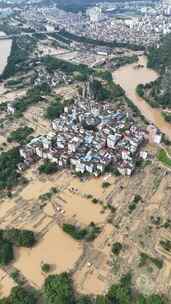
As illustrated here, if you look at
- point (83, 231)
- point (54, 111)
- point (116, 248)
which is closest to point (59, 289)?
point (116, 248)

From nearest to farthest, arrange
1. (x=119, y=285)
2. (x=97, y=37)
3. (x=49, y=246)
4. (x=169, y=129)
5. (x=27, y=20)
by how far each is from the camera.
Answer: (x=119, y=285), (x=49, y=246), (x=169, y=129), (x=97, y=37), (x=27, y=20)

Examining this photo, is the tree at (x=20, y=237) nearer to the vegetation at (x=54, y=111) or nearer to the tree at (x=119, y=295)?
the tree at (x=119, y=295)

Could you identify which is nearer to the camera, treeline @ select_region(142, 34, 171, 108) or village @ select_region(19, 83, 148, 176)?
village @ select_region(19, 83, 148, 176)

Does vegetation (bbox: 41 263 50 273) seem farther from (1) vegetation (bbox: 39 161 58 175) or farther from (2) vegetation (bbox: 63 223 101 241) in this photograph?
(1) vegetation (bbox: 39 161 58 175)

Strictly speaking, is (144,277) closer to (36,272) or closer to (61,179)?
(36,272)

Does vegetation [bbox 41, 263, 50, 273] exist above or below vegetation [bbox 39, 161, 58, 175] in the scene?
below

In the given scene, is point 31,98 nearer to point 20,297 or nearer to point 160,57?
point 160,57

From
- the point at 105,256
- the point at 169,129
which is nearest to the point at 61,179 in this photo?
the point at 105,256

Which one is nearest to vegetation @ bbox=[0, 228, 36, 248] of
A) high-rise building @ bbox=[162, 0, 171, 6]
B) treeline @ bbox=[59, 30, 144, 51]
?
treeline @ bbox=[59, 30, 144, 51]
